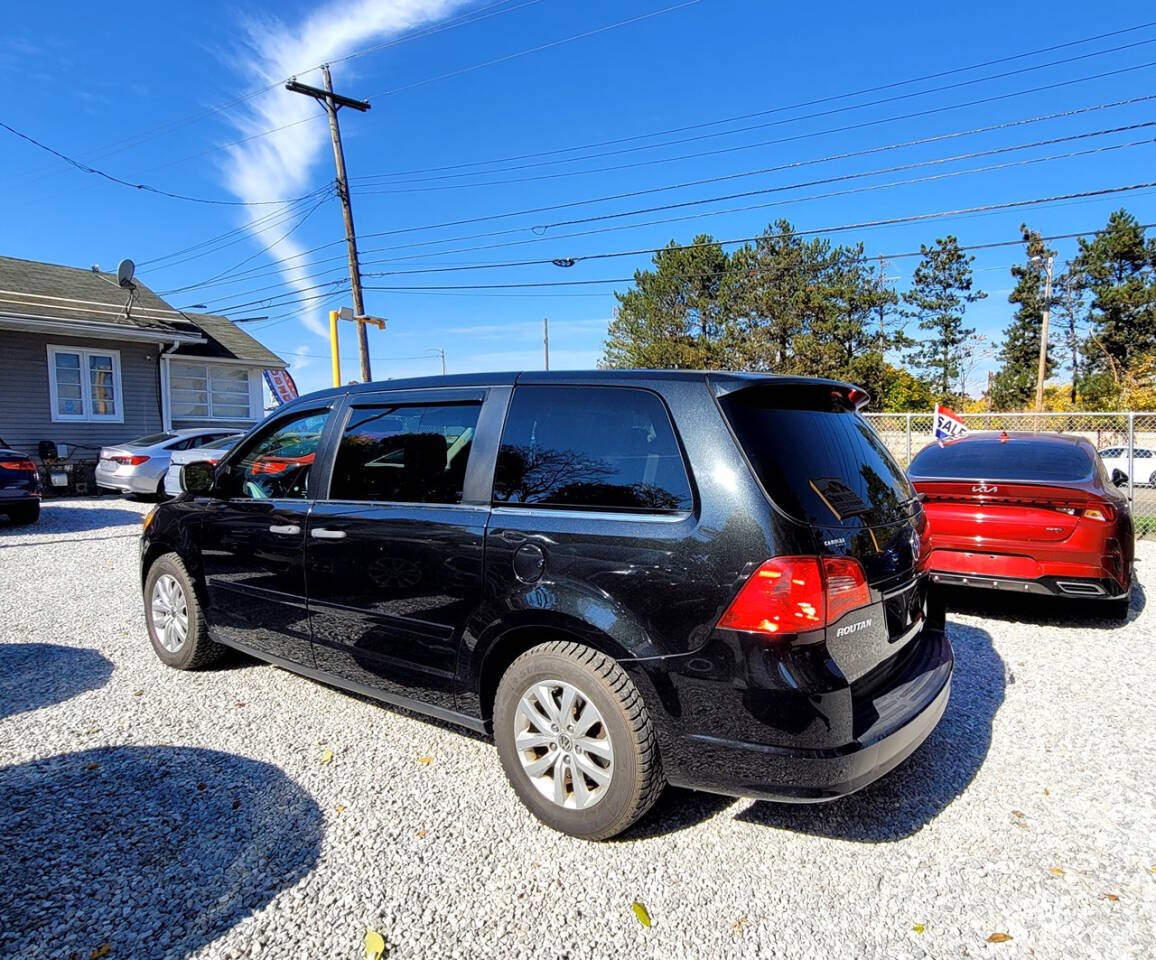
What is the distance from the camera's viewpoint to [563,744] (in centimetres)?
256

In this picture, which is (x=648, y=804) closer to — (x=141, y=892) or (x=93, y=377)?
(x=141, y=892)

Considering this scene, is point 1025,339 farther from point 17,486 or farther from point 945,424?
point 17,486

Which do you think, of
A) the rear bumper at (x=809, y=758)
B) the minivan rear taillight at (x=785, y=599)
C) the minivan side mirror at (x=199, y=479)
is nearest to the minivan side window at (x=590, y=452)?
the minivan rear taillight at (x=785, y=599)

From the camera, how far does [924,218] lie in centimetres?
1633

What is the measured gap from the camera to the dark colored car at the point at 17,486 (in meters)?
9.75

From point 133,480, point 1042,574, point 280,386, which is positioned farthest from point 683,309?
point 1042,574

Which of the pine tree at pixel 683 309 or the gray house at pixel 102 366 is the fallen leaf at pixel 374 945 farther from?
the pine tree at pixel 683 309

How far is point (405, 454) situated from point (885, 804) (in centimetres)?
263

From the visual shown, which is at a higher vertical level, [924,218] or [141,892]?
[924,218]

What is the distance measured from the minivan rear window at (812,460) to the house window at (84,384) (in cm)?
1770

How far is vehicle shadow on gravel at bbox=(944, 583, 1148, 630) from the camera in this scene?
539 centimetres

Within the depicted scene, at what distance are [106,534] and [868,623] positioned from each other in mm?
10830

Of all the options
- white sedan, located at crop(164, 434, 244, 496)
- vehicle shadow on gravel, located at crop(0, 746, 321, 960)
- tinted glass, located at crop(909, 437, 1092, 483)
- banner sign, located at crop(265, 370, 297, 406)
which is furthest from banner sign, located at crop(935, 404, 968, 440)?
banner sign, located at crop(265, 370, 297, 406)

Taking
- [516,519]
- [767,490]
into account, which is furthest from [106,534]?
[767,490]
